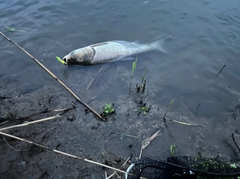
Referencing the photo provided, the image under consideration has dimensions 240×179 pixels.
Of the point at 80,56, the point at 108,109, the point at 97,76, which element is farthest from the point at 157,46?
the point at 108,109

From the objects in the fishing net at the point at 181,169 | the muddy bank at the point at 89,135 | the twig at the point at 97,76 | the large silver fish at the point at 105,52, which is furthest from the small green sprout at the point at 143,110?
the large silver fish at the point at 105,52

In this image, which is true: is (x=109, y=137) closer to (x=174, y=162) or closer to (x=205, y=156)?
(x=174, y=162)

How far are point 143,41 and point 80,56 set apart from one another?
1.91 m

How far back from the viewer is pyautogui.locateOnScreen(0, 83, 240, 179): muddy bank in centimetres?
325

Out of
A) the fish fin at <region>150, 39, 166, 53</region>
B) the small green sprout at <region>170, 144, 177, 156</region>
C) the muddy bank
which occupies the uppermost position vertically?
the fish fin at <region>150, 39, 166, 53</region>

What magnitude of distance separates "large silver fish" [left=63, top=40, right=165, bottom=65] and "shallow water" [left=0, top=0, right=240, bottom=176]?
17 cm

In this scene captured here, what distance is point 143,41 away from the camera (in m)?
6.00

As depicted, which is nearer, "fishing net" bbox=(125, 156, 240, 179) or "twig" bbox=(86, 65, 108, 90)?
"fishing net" bbox=(125, 156, 240, 179)

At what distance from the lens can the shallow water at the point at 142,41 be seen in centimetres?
468

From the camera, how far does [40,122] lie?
3.84 m

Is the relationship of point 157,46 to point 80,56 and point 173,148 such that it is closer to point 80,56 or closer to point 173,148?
point 80,56

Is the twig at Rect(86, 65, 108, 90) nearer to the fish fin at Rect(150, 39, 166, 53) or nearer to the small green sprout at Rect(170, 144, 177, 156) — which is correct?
the fish fin at Rect(150, 39, 166, 53)

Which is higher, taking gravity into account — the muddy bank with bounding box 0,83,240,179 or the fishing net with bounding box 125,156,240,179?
the fishing net with bounding box 125,156,240,179

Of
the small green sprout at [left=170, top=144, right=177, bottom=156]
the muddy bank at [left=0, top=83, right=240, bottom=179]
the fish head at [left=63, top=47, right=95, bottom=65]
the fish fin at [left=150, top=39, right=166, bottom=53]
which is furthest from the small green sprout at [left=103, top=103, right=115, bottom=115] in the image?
the fish fin at [left=150, top=39, right=166, bottom=53]
